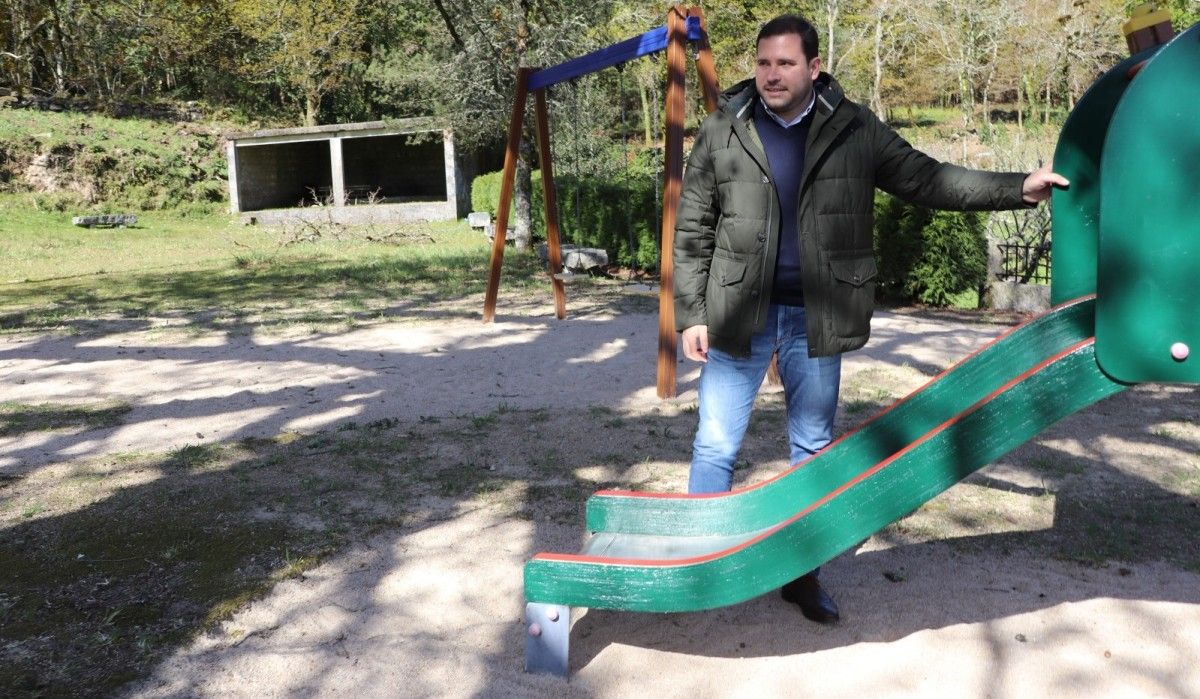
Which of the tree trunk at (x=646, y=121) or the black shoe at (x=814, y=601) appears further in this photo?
the tree trunk at (x=646, y=121)

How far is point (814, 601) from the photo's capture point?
9.80 feet

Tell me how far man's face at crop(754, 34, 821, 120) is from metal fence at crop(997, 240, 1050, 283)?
26.6 ft

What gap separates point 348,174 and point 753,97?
30788mm

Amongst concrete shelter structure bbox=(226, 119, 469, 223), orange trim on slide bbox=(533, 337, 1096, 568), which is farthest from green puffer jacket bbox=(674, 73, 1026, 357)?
concrete shelter structure bbox=(226, 119, 469, 223)

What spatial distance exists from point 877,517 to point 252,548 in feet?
7.37

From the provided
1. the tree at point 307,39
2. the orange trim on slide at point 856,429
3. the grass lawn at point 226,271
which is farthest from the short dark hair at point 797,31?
the tree at point 307,39

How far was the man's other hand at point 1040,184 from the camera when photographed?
2.54 m

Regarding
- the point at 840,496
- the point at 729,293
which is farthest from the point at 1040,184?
the point at 840,496

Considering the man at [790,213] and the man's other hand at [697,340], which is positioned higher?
the man at [790,213]

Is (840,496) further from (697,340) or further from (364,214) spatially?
(364,214)

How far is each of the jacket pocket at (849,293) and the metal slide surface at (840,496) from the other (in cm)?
24

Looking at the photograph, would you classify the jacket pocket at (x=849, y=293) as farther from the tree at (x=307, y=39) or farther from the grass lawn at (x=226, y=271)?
the tree at (x=307, y=39)

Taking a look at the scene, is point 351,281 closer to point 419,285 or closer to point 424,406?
point 419,285

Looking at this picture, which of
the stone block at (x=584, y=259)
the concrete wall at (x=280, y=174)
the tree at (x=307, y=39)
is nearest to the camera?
the stone block at (x=584, y=259)
